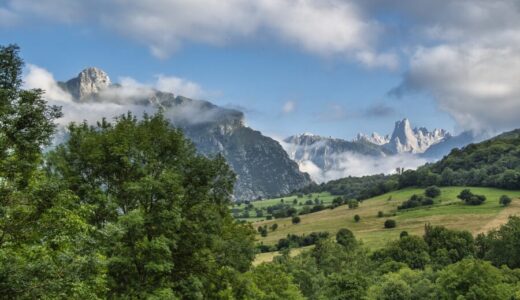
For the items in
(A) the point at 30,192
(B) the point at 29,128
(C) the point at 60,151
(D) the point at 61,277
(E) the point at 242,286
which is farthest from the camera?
(E) the point at 242,286

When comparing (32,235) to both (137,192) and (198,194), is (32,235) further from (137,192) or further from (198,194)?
(198,194)

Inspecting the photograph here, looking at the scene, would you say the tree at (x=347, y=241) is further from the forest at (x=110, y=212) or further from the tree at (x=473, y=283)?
the forest at (x=110, y=212)

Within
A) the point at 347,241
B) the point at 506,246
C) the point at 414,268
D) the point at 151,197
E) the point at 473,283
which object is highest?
the point at 151,197

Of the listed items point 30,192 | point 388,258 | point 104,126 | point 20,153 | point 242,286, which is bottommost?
point 388,258

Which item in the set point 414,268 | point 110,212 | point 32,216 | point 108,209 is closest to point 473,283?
point 414,268

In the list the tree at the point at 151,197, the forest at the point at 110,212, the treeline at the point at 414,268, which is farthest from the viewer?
the treeline at the point at 414,268

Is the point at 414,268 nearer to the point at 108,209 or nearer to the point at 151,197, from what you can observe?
the point at 151,197

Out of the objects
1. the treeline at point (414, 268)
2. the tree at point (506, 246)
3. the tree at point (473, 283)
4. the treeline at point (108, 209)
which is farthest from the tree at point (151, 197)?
the tree at point (506, 246)

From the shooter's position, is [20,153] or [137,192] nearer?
[20,153]

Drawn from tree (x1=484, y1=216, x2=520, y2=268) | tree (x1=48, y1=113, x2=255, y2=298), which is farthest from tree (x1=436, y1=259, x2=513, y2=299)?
tree (x1=48, y1=113, x2=255, y2=298)

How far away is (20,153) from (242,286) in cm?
2785

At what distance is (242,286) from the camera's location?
4481cm

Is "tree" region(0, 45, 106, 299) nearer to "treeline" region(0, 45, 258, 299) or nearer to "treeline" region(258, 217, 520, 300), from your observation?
"treeline" region(0, 45, 258, 299)

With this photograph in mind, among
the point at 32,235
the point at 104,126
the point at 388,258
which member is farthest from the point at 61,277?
the point at 388,258
